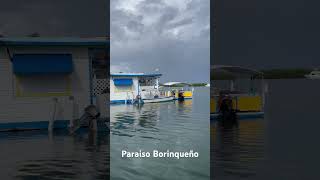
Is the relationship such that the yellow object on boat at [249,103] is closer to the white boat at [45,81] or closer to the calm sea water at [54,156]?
the white boat at [45,81]

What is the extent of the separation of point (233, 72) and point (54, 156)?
42.8 ft

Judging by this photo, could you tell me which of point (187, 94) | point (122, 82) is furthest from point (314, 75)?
point (122, 82)

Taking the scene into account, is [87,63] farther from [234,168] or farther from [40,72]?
[234,168]

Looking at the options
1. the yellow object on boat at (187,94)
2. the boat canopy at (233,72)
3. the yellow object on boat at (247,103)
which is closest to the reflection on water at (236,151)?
the yellow object on boat at (247,103)

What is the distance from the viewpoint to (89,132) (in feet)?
43.8

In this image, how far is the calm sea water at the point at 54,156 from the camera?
730 cm

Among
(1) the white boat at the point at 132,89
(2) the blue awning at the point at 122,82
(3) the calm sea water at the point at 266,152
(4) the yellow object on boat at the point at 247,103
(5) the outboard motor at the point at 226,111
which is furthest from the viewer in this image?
(1) the white boat at the point at 132,89

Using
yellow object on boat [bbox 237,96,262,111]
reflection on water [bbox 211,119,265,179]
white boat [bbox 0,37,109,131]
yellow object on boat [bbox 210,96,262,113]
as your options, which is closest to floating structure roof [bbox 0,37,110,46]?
white boat [bbox 0,37,109,131]

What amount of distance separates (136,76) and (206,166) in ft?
77.0

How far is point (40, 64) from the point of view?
13.9 m

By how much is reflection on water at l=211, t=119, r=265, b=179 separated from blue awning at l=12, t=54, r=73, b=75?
6.35 meters

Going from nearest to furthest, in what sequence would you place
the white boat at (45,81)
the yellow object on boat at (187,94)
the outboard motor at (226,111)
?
the white boat at (45,81), the outboard motor at (226,111), the yellow object on boat at (187,94)

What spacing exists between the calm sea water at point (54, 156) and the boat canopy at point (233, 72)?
8.42 m

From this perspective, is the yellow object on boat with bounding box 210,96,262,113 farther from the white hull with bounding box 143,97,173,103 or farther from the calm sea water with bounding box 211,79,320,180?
the white hull with bounding box 143,97,173,103
